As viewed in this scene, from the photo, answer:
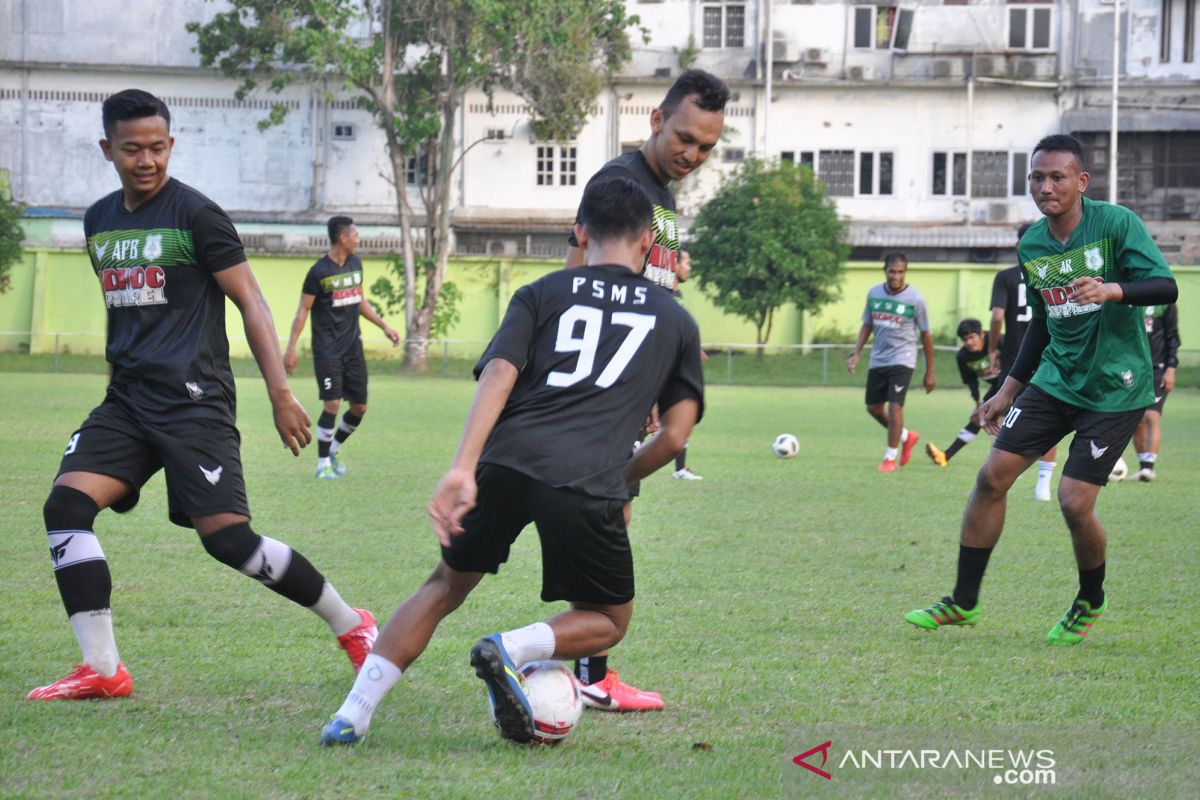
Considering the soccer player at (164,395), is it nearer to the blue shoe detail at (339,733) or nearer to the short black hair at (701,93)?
the blue shoe detail at (339,733)

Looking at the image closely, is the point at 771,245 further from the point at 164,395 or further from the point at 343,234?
the point at 164,395

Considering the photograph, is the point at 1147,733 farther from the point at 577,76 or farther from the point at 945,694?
the point at 577,76

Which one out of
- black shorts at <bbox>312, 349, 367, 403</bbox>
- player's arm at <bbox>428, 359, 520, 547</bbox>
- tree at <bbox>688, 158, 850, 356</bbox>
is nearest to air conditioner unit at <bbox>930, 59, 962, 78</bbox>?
tree at <bbox>688, 158, 850, 356</bbox>

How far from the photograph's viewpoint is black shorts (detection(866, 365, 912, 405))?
49.0 feet

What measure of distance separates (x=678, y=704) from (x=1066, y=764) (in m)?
1.36

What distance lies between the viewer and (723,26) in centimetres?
4344

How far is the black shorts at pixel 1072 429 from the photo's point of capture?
6.51 metres

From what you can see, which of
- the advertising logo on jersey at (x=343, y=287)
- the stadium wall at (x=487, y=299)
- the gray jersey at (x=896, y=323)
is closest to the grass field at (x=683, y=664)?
the advertising logo on jersey at (x=343, y=287)

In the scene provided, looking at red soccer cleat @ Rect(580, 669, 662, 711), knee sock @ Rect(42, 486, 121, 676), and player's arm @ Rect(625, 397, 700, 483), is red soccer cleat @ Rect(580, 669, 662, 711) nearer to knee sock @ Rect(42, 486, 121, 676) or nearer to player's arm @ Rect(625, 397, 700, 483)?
player's arm @ Rect(625, 397, 700, 483)

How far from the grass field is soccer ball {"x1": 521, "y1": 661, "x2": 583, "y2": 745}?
0.28 feet

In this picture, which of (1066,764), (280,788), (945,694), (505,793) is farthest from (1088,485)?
(280,788)

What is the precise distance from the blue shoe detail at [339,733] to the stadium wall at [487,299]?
34.1 m

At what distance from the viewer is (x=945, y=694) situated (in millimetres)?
5371

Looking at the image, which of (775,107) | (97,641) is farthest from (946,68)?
(97,641)
